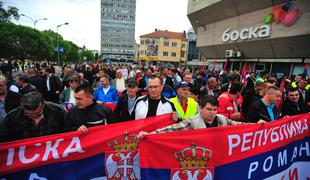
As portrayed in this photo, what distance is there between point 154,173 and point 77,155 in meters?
0.94

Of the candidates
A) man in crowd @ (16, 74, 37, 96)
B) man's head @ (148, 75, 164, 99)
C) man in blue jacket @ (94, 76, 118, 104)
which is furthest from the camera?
man in blue jacket @ (94, 76, 118, 104)

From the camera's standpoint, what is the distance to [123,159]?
110 inches

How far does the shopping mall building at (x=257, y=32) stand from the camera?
56.9ft

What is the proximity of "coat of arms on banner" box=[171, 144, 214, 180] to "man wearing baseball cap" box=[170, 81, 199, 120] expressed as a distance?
3.28 feet

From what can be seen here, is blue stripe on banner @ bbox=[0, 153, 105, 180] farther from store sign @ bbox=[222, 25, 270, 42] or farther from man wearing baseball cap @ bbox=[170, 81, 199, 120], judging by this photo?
store sign @ bbox=[222, 25, 270, 42]

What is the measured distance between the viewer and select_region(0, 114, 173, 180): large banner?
2348 mm

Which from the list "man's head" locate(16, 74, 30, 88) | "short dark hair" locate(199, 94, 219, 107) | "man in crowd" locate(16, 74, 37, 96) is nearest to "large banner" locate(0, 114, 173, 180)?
"short dark hair" locate(199, 94, 219, 107)

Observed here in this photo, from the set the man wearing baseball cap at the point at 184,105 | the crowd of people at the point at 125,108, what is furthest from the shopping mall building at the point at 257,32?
the man wearing baseball cap at the point at 184,105

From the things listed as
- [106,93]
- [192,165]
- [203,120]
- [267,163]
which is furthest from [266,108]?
[106,93]

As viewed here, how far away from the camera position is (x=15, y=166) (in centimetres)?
233

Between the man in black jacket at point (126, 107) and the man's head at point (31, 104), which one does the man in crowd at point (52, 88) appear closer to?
the man in black jacket at point (126, 107)

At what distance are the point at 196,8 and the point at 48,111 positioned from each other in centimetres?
2685

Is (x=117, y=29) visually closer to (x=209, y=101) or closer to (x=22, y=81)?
(x=22, y=81)

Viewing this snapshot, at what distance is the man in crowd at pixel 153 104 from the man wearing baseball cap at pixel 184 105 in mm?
248
